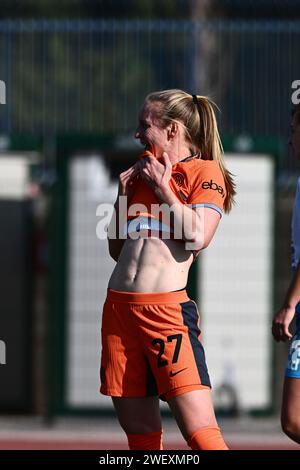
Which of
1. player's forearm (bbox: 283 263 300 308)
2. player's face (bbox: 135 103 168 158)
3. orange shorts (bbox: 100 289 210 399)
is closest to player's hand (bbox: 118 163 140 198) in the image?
player's face (bbox: 135 103 168 158)

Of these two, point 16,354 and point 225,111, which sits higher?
point 225,111

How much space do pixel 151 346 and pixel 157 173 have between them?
2.17 feet

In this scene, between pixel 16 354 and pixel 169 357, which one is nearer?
pixel 169 357

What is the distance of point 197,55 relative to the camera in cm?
1173

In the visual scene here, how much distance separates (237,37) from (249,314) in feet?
9.72

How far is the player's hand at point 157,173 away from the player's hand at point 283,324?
0.68 metres

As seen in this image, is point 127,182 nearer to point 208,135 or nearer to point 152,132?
point 152,132

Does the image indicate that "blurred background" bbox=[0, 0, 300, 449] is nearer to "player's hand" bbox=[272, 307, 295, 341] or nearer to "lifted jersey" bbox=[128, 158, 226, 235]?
"player's hand" bbox=[272, 307, 295, 341]

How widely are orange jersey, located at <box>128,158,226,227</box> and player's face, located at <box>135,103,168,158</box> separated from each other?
3.9 inches

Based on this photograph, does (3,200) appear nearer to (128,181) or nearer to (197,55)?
(197,55)

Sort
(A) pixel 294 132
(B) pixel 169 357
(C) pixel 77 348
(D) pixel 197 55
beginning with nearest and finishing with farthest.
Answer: (B) pixel 169 357
(A) pixel 294 132
(C) pixel 77 348
(D) pixel 197 55

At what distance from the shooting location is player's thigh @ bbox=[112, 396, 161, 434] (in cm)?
483

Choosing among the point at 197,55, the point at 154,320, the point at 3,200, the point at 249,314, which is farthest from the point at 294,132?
the point at 197,55

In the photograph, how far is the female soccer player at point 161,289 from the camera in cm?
473
